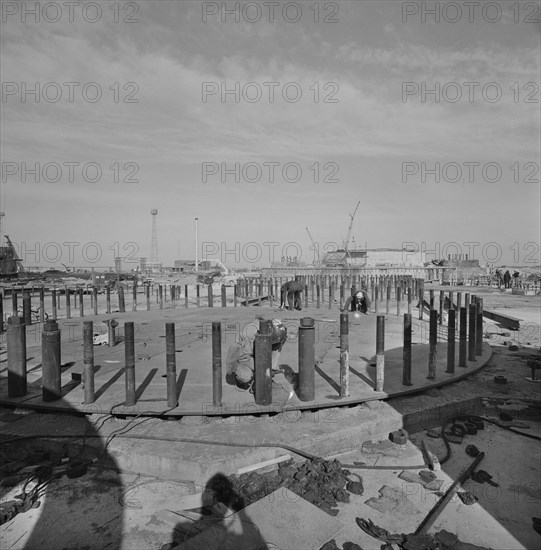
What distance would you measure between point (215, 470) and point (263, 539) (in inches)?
42.6

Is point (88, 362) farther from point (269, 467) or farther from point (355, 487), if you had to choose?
point (355, 487)

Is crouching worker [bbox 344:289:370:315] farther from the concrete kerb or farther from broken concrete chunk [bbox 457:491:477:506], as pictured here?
broken concrete chunk [bbox 457:491:477:506]

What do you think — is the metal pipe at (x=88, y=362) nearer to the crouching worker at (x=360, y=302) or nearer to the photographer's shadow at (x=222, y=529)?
the photographer's shadow at (x=222, y=529)

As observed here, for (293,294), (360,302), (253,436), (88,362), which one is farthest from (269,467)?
(293,294)

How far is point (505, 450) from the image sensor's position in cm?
495

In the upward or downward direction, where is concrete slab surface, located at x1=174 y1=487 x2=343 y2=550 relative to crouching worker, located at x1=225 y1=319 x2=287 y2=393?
downward

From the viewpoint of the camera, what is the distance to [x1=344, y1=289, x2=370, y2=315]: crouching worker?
16703 millimetres

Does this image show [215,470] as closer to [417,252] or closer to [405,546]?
[405,546]

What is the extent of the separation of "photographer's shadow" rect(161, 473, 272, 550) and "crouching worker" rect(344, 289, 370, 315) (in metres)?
13.3

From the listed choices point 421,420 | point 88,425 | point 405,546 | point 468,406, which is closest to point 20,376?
point 88,425

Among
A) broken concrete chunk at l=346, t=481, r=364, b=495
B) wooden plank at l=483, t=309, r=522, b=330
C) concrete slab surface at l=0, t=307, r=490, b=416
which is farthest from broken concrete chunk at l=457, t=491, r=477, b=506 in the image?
wooden plank at l=483, t=309, r=522, b=330

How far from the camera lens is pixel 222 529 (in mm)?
3320

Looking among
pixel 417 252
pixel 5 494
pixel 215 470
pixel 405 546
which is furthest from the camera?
pixel 417 252

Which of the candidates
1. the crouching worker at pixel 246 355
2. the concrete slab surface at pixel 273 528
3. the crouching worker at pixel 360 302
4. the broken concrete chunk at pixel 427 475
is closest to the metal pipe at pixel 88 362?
the crouching worker at pixel 246 355
